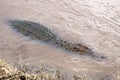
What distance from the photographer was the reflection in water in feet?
24.0

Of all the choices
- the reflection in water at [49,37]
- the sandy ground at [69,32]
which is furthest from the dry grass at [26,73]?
the reflection in water at [49,37]

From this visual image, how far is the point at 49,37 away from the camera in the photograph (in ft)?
25.3

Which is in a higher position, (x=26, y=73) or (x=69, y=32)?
(x=26, y=73)

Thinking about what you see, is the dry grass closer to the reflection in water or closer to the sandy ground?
the sandy ground

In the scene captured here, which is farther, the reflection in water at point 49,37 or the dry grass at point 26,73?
the reflection in water at point 49,37


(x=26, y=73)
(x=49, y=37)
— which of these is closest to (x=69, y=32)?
(x=49, y=37)

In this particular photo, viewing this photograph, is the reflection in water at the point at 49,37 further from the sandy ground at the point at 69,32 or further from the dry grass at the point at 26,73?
the dry grass at the point at 26,73

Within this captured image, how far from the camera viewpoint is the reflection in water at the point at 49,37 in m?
7.30

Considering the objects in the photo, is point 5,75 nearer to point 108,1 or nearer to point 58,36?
point 58,36

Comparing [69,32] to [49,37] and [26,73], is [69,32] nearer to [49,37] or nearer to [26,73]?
[49,37]

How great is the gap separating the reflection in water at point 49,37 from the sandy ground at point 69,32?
17 centimetres

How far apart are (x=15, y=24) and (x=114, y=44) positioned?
11.0ft

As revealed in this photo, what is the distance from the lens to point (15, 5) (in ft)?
34.6

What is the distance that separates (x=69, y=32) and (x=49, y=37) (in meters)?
1.07
